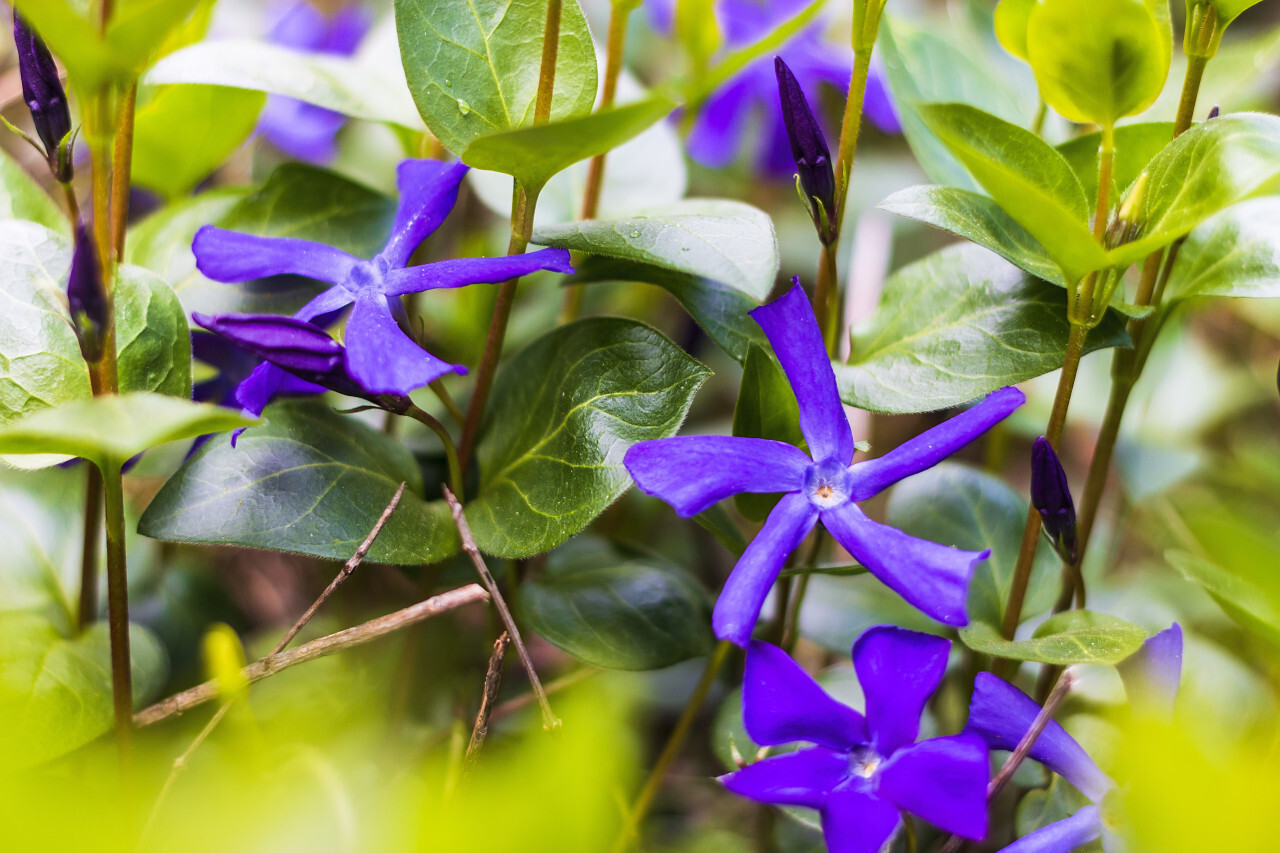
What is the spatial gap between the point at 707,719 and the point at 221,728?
59cm

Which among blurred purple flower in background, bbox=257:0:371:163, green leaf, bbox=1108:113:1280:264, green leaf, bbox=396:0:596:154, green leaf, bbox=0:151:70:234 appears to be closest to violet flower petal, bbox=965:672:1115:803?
green leaf, bbox=1108:113:1280:264

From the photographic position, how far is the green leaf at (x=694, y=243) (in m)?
0.69

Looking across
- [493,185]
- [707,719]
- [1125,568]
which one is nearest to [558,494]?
[493,185]

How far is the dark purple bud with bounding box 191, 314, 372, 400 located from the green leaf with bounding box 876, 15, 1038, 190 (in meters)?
0.56

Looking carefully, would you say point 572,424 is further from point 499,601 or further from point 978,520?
point 978,520

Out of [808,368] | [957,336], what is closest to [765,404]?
[808,368]

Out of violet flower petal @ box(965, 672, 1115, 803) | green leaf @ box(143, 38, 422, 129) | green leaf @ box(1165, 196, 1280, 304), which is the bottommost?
violet flower petal @ box(965, 672, 1115, 803)

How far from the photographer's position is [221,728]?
0.90m

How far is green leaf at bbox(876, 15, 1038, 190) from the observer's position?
2.90 feet

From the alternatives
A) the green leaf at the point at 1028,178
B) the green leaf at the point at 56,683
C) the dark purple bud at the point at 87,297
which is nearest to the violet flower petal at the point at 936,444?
the green leaf at the point at 1028,178

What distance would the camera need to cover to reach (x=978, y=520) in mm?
896

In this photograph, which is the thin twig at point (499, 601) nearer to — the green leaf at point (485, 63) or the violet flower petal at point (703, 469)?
the violet flower petal at point (703, 469)

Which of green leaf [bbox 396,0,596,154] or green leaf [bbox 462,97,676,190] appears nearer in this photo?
green leaf [bbox 462,97,676,190]

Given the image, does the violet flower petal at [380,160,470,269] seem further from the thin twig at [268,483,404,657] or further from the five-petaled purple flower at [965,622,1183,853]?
the five-petaled purple flower at [965,622,1183,853]
